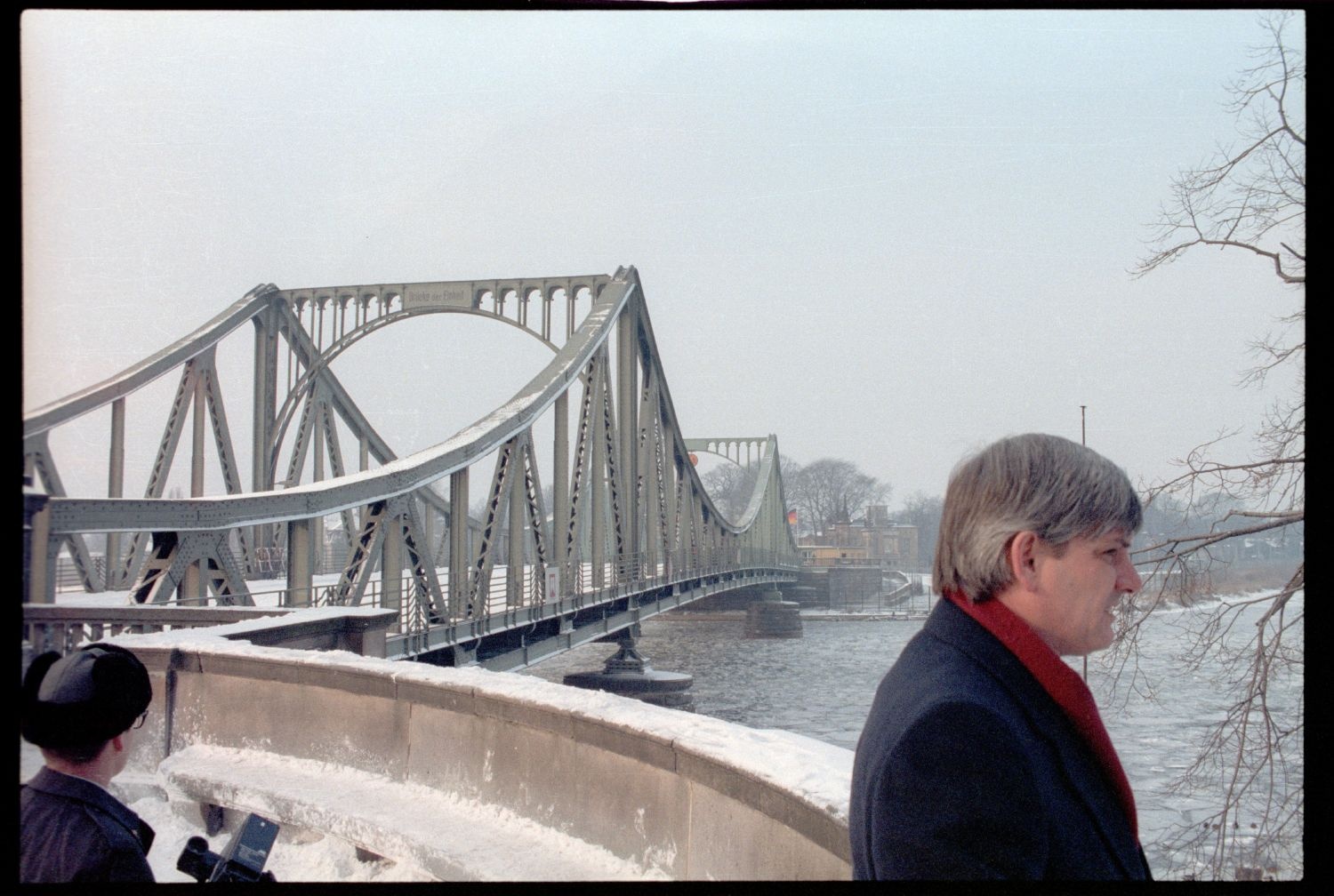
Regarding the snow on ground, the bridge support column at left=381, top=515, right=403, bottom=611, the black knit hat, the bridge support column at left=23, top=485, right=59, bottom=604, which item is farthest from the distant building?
the bridge support column at left=381, top=515, right=403, bottom=611

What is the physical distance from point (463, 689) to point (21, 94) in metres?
1.82

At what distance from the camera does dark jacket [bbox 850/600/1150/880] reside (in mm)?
1162

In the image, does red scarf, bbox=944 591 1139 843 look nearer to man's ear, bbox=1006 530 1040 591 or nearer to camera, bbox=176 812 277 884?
man's ear, bbox=1006 530 1040 591

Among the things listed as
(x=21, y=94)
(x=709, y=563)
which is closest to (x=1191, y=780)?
(x=21, y=94)

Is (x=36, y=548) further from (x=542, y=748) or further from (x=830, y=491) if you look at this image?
(x=830, y=491)

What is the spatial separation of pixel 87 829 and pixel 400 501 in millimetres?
5257

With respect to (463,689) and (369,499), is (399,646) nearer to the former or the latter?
(369,499)

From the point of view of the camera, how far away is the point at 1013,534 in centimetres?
129

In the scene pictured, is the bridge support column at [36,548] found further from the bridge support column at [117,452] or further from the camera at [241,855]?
the camera at [241,855]

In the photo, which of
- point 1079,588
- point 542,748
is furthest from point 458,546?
point 1079,588

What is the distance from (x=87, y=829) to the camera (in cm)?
163

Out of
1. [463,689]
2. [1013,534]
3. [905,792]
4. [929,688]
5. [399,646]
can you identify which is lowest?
[399,646]

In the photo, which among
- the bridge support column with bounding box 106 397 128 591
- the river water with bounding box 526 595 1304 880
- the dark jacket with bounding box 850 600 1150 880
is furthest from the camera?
the river water with bounding box 526 595 1304 880

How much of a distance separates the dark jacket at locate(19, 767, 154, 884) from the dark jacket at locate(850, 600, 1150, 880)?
1.15 m
